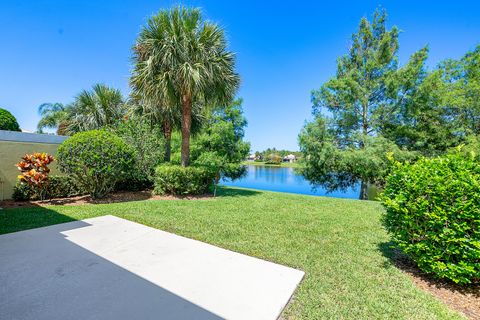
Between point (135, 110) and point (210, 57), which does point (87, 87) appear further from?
point (210, 57)

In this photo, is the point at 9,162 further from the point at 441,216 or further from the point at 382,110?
the point at 382,110

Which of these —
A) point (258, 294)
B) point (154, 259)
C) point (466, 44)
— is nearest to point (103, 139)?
point (154, 259)

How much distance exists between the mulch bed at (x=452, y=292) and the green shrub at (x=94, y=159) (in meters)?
7.32

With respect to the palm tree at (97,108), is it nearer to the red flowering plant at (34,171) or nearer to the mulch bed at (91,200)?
the mulch bed at (91,200)

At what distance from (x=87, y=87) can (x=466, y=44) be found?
23.3 metres

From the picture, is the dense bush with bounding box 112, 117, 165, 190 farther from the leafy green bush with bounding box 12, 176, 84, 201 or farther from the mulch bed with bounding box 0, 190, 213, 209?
the leafy green bush with bounding box 12, 176, 84, 201

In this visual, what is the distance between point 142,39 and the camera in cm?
753

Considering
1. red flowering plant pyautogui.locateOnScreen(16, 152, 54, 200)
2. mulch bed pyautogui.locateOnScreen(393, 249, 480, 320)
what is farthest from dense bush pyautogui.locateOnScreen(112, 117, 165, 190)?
mulch bed pyautogui.locateOnScreen(393, 249, 480, 320)

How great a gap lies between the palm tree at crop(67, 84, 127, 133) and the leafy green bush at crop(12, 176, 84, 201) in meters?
6.38

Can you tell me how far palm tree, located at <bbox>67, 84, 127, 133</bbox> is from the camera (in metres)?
12.4

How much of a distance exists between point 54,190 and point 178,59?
19.8 ft

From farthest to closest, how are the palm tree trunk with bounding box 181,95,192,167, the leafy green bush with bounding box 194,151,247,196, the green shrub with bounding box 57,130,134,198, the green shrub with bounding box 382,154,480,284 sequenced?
the leafy green bush with bounding box 194,151,247,196 < the palm tree trunk with bounding box 181,95,192,167 < the green shrub with bounding box 57,130,134,198 < the green shrub with bounding box 382,154,480,284

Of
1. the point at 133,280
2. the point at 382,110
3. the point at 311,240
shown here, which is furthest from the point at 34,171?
the point at 382,110

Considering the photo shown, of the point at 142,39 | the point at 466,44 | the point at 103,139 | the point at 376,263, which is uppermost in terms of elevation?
the point at 466,44
